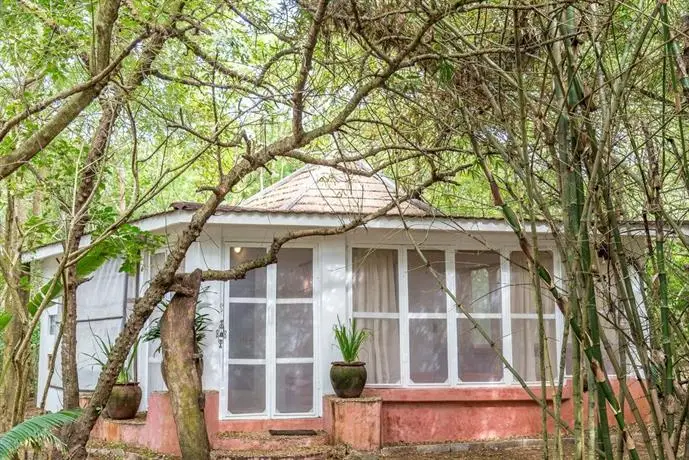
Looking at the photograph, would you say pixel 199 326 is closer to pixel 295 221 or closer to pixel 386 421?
pixel 295 221

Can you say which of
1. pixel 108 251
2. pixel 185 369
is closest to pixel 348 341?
pixel 185 369

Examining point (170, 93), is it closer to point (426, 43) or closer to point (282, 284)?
point (282, 284)

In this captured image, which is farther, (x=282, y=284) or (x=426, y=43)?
(x=282, y=284)

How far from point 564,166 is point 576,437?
3.27 feet

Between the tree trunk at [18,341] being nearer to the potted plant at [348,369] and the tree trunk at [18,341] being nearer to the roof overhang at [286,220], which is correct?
the roof overhang at [286,220]

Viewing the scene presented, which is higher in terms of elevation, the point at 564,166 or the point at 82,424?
the point at 564,166

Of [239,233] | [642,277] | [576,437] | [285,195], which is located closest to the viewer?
[576,437]

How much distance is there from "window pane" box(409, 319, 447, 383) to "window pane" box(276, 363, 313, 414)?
4.64 ft

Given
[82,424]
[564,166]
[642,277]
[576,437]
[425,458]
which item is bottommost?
[425,458]

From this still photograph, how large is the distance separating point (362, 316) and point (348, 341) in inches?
26.5

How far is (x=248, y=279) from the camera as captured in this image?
8703 mm

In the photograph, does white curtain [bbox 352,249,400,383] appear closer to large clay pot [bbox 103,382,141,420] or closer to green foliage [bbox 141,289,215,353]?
green foliage [bbox 141,289,215,353]

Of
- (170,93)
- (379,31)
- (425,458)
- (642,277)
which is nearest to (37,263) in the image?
(170,93)

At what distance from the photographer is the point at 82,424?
6.06 metres
